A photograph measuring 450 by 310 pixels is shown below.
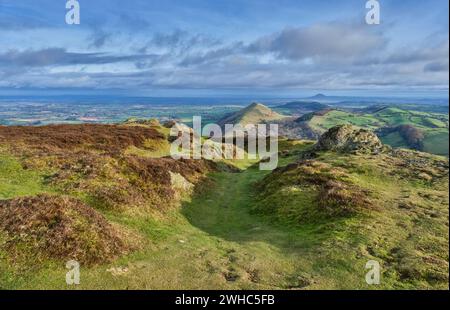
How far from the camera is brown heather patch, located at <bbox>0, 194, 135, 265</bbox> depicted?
71.6 ft

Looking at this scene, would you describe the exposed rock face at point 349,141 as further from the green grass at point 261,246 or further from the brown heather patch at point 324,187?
the green grass at point 261,246

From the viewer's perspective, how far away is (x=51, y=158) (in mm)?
40062

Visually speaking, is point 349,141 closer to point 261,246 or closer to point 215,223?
point 215,223

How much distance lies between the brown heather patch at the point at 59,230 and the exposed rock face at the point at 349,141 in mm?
45923

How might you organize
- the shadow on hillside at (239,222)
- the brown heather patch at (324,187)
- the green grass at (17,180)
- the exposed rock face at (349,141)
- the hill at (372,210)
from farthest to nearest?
1. the exposed rock face at (349,141)
2. the brown heather patch at (324,187)
3. the green grass at (17,180)
4. the shadow on hillside at (239,222)
5. the hill at (372,210)

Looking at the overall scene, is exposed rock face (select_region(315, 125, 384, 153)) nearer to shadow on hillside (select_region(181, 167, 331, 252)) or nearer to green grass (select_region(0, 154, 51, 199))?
shadow on hillside (select_region(181, 167, 331, 252))

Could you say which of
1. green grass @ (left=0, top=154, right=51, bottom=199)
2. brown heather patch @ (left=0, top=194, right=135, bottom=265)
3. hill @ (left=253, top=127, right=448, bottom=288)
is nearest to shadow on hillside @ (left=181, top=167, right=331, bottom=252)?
hill @ (left=253, top=127, right=448, bottom=288)

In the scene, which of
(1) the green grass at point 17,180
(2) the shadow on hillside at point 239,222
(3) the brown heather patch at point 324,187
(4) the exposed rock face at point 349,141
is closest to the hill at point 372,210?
(3) the brown heather patch at point 324,187

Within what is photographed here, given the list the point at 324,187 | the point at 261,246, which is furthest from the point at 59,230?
the point at 324,187

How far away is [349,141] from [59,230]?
172 ft

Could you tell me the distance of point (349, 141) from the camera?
64.3m

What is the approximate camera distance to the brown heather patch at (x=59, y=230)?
21.8 m

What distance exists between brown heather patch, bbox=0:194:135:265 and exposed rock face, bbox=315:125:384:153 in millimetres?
45923
